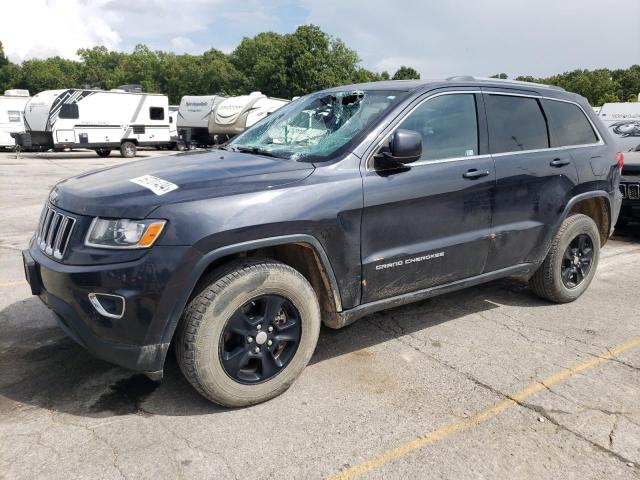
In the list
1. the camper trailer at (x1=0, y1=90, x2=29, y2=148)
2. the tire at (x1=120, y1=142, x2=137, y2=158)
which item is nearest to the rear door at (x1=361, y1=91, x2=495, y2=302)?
the tire at (x1=120, y1=142, x2=137, y2=158)

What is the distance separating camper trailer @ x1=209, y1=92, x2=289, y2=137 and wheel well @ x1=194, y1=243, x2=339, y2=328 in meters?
19.6

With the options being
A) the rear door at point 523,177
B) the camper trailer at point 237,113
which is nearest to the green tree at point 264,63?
the camper trailer at point 237,113

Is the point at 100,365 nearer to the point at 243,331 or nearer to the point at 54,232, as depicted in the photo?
the point at 54,232

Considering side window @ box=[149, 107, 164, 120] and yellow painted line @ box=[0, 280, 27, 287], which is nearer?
yellow painted line @ box=[0, 280, 27, 287]

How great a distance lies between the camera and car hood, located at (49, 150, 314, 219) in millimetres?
2650

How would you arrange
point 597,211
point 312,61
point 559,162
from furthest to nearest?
point 312,61
point 597,211
point 559,162

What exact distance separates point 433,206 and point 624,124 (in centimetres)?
907

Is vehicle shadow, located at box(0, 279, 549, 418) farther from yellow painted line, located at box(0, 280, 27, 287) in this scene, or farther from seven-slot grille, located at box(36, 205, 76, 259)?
seven-slot grille, located at box(36, 205, 76, 259)

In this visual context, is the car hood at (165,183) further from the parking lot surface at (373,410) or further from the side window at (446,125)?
the parking lot surface at (373,410)

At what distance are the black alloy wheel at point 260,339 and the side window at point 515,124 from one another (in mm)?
2009

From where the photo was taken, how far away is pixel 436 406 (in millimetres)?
3021

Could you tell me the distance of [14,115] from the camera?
2377 cm

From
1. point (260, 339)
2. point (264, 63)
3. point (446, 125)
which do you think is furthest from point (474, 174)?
point (264, 63)

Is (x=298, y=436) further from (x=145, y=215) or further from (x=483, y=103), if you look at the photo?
(x=483, y=103)
